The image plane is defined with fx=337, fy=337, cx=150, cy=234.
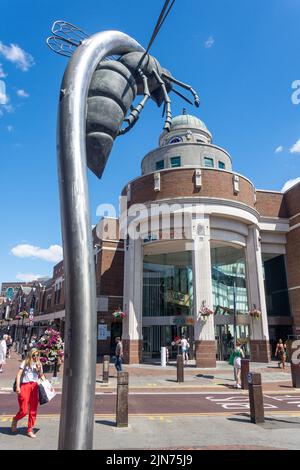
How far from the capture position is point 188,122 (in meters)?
33.8

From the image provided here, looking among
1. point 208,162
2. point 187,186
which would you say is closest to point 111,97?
point 187,186

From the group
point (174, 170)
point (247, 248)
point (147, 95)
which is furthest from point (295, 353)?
point (147, 95)

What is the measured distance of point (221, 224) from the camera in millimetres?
24188

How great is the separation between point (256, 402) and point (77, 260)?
750 cm

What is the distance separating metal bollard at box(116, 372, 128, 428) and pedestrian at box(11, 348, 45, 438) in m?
1.79

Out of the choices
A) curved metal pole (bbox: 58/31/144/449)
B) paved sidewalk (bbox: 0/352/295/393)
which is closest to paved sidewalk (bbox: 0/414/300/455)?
curved metal pole (bbox: 58/31/144/449)

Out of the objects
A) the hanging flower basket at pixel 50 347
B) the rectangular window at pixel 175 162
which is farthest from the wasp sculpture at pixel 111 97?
the rectangular window at pixel 175 162

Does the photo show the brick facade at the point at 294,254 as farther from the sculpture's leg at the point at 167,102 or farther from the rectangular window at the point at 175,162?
the sculpture's leg at the point at 167,102

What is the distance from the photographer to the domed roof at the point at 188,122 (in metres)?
33.6

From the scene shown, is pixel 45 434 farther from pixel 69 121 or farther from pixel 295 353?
pixel 295 353

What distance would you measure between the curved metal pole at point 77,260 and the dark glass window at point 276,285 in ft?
96.8

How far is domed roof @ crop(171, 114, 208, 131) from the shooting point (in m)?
33.6

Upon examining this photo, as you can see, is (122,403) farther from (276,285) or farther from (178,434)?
(276,285)

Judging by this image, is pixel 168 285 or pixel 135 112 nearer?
pixel 135 112
